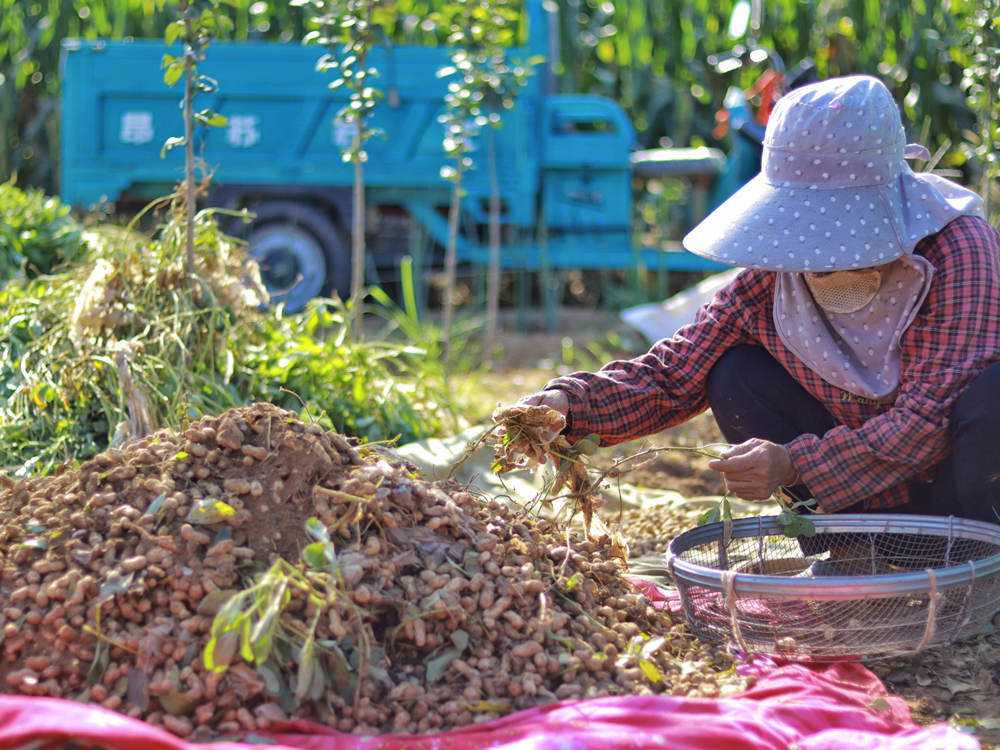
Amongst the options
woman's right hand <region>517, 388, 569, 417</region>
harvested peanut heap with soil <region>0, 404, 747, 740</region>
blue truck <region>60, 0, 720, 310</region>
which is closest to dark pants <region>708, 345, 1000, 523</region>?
woman's right hand <region>517, 388, 569, 417</region>

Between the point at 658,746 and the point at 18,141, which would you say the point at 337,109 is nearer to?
the point at 18,141

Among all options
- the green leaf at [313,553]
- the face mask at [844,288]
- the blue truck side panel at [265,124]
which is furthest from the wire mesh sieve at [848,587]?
the blue truck side panel at [265,124]

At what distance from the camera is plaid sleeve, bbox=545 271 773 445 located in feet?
7.48

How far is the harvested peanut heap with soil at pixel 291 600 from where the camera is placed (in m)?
1.68

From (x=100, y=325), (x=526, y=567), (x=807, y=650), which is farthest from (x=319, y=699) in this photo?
(x=100, y=325)

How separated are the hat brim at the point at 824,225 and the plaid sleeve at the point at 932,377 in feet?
0.27

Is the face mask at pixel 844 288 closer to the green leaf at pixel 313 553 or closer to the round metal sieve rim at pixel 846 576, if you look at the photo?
the round metal sieve rim at pixel 846 576

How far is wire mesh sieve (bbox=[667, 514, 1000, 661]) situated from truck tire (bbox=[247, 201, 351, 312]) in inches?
159

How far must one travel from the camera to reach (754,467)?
1987mm

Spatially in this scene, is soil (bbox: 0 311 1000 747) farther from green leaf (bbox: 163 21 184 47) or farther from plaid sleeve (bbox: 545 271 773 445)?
green leaf (bbox: 163 21 184 47)

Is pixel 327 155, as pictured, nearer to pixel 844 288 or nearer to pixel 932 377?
pixel 844 288

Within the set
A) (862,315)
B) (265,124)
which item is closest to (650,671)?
(862,315)

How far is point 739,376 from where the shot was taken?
235 cm

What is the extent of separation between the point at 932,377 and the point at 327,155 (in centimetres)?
453
